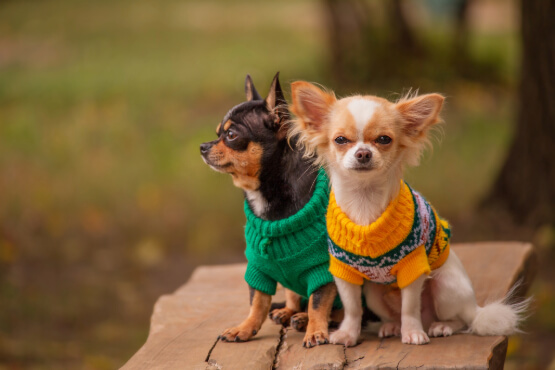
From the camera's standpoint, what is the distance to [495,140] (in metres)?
7.57

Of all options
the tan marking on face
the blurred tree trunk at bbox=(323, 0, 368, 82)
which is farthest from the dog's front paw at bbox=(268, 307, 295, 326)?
the blurred tree trunk at bbox=(323, 0, 368, 82)

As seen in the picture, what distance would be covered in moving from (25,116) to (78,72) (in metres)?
1.25

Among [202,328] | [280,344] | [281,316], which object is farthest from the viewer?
[202,328]

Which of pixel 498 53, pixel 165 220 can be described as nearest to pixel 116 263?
pixel 165 220

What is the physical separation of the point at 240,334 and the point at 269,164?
0.77 meters

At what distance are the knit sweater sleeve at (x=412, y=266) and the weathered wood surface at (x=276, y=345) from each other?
30 cm

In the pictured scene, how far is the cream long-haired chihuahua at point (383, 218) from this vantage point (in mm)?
2643

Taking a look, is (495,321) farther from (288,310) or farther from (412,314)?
(288,310)

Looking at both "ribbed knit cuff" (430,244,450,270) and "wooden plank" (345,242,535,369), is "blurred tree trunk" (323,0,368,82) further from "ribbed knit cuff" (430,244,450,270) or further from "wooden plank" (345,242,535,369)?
"ribbed knit cuff" (430,244,450,270)

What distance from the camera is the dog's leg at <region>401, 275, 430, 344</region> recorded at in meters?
2.74

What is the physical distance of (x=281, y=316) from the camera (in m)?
3.21

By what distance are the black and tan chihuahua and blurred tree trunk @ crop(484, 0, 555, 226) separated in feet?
9.52

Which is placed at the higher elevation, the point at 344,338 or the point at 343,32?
the point at 343,32

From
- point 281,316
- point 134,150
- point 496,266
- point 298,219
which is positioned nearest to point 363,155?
point 298,219
